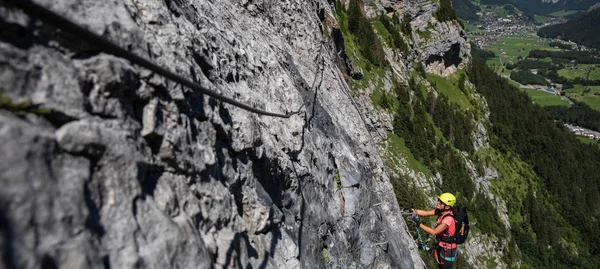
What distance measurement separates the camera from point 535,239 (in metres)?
70.2

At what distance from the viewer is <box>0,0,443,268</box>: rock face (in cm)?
297

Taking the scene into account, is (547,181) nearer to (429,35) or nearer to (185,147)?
(429,35)

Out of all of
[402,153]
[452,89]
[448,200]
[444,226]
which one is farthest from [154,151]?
[452,89]

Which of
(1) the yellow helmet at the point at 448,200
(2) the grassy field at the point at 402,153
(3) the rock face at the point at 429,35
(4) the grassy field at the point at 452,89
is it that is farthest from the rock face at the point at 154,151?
(4) the grassy field at the point at 452,89

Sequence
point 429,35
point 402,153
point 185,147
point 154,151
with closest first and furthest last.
A: point 154,151, point 185,147, point 402,153, point 429,35

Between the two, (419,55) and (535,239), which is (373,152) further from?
(535,239)

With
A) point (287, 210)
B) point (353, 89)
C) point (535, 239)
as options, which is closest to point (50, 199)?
point (287, 210)

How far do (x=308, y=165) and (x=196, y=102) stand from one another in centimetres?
484

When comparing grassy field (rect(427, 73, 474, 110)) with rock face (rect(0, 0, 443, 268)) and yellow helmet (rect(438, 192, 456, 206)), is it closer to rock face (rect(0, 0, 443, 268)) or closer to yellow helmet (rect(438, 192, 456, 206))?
yellow helmet (rect(438, 192, 456, 206))

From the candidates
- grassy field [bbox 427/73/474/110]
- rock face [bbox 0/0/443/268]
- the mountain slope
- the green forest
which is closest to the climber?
the mountain slope

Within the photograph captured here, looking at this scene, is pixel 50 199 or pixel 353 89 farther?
pixel 353 89

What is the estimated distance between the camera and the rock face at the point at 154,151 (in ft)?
9.73

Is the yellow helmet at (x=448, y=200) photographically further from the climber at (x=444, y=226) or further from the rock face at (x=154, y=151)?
the rock face at (x=154, y=151)

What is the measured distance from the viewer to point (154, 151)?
4.43m
